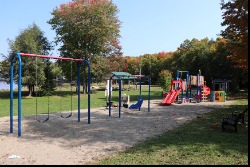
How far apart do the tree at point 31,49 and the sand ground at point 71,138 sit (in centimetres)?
2076

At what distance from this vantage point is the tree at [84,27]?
35.0 metres

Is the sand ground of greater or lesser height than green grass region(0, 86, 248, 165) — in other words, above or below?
below

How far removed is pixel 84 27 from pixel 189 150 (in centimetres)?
2932

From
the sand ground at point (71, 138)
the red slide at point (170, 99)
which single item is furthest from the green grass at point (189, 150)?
the red slide at point (170, 99)

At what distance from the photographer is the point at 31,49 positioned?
113 ft

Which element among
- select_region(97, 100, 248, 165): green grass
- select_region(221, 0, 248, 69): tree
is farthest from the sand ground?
select_region(221, 0, 248, 69): tree

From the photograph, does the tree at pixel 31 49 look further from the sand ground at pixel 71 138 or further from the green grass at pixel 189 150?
the green grass at pixel 189 150

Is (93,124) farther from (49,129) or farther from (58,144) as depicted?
(58,144)

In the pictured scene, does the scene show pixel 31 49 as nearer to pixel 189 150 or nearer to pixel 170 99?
pixel 170 99

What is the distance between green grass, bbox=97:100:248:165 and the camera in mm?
6551

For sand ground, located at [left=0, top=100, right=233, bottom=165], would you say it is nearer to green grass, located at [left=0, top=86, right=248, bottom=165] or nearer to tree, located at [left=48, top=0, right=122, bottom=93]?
green grass, located at [left=0, top=86, right=248, bottom=165]

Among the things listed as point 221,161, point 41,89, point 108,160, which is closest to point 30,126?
point 108,160

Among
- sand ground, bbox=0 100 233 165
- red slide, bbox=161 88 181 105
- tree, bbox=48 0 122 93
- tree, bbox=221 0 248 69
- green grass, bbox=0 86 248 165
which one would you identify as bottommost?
sand ground, bbox=0 100 233 165

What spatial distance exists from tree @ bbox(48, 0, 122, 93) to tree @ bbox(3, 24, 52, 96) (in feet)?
6.90
